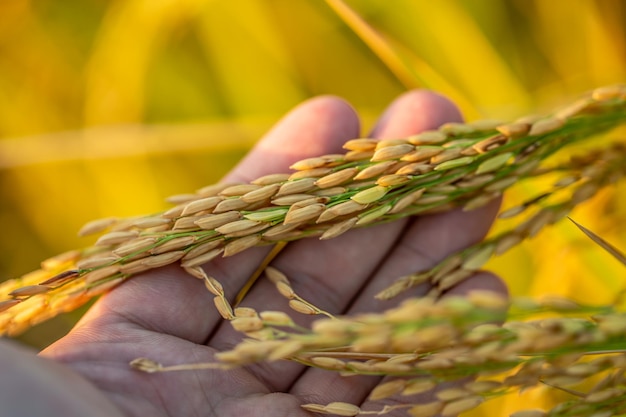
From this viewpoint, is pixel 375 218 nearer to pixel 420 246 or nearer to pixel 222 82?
pixel 420 246

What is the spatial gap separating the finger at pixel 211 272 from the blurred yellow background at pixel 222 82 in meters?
0.19

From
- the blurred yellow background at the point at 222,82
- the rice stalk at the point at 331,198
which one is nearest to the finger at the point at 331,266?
the rice stalk at the point at 331,198

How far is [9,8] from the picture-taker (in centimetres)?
199

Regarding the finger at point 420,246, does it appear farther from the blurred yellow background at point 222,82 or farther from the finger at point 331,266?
the blurred yellow background at point 222,82

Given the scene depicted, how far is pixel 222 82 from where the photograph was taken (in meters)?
2.03

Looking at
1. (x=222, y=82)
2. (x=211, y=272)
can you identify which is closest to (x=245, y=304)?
(x=211, y=272)

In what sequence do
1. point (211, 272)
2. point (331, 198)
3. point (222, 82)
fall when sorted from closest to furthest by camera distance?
point (331, 198)
point (211, 272)
point (222, 82)

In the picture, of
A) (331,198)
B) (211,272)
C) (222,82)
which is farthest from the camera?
(222,82)

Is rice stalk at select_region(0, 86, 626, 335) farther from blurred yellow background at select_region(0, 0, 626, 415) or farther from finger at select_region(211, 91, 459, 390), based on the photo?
blurred yellow background at select_region(0, 0, 626, 415)

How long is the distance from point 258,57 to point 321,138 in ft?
2.34

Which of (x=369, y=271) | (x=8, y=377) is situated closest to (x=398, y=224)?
(x=369, y=271)

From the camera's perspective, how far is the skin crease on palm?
0.86 meters

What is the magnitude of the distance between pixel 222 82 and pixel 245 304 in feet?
3.43

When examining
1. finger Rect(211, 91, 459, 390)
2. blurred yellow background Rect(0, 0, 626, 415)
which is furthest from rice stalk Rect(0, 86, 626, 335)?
blurred yellow background Rect(0, 0, 626, 415)
